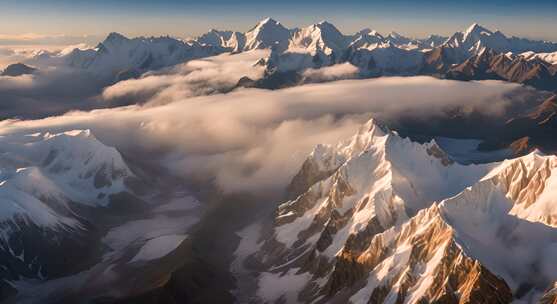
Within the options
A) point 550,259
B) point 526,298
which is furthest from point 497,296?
point 550,259

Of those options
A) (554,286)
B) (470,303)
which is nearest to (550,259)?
(554,286)

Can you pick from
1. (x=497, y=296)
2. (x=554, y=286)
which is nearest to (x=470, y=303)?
(x=497, y=296)

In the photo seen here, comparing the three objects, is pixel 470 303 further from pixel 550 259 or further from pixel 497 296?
pixel 550 259

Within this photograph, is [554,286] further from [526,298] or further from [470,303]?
[470,303]

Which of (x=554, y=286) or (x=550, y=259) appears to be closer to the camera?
(x=554, y=286)

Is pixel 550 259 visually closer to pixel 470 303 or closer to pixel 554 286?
pixel 554 286

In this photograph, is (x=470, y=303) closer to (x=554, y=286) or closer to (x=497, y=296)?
(x=497, y=296)

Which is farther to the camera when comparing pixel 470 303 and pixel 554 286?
pixel 470 303
